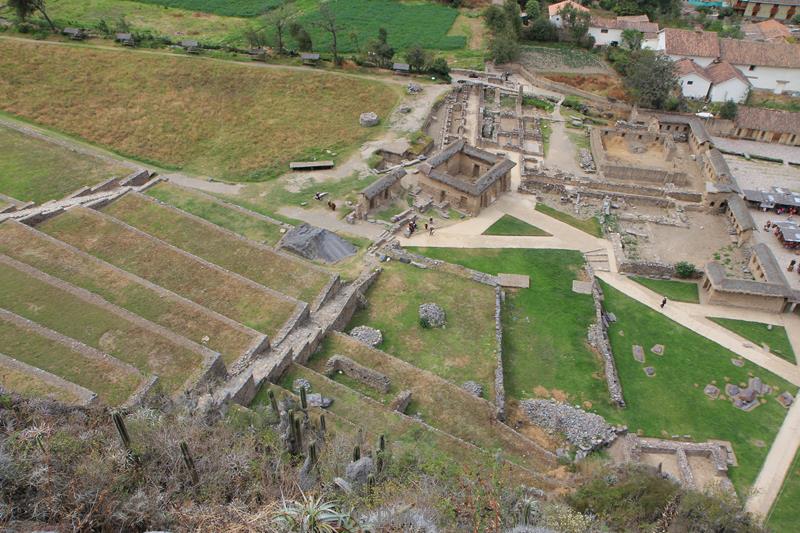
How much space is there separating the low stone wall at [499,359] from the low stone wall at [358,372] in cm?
701

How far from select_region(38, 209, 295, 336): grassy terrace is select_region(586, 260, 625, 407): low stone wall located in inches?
881

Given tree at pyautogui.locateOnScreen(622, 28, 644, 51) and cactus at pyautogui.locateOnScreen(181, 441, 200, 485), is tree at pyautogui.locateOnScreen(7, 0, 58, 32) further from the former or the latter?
tree at pyautogui.locateOnScreen(622, 28, 644, 51)

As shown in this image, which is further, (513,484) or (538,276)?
(538,276)

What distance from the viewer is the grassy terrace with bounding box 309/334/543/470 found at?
105 ft

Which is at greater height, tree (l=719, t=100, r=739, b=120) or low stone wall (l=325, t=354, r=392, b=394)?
tree (l=719, t=100, r=739, b=120)

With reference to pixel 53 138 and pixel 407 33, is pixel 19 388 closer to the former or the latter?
pixel 53 138

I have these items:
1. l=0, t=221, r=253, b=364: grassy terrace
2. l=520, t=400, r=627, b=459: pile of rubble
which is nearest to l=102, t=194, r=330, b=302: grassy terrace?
l=0, t=221, r=253, b=364: grassy terrace

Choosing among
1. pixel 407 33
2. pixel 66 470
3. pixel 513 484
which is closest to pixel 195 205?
pixel 66 470

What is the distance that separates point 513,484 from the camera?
26.4 metres

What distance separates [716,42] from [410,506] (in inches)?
3401

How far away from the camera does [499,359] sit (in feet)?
126

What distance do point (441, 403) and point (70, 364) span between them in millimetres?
21223

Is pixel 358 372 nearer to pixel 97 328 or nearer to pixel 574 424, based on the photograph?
pixel 574 424

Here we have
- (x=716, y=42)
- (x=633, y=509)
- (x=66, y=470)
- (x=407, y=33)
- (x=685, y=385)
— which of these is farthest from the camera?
(x=407, y=33)
